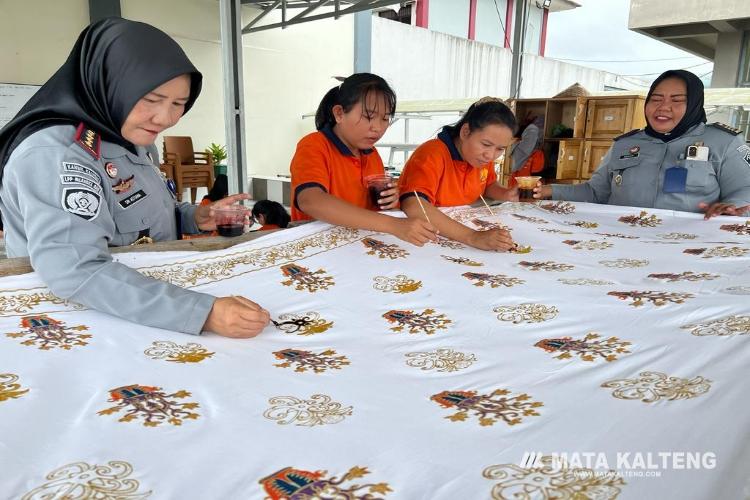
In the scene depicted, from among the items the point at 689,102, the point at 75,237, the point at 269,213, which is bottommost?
the point at 269,213

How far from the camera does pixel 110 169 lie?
4.40 ft

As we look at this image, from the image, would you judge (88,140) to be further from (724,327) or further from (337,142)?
(724,327)

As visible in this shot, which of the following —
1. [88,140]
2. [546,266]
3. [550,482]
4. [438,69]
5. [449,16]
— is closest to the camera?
[550,482]

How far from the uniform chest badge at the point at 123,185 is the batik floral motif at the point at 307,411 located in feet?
2.60

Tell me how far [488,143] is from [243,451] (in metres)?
1.86

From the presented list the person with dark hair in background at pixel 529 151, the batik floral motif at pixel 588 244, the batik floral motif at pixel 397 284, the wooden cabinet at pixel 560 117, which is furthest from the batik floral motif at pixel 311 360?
the wooden cabinet at pixel 560 117

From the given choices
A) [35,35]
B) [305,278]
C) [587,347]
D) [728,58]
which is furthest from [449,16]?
[587,347]

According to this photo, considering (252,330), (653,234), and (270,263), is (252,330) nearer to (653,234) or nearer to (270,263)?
(270,263)

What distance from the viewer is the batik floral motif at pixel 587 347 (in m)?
1.08

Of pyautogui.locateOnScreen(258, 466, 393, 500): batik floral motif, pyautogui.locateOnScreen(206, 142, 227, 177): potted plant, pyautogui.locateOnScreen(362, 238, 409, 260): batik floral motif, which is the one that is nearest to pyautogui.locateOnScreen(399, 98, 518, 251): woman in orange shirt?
pyautogui.locateOnScreen(362, 238, 409, 260): batik floral motif

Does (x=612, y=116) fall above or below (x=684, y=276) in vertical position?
above

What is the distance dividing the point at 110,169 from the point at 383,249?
2.99 ft

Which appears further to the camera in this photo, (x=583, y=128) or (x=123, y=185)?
(x=583, y=128)

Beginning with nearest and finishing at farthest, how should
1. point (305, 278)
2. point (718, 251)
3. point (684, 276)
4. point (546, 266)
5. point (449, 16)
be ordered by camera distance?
point (305, 278), point (684, 276), point (546, 266), point (718, 251), point (449, 16)
